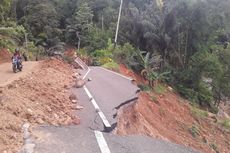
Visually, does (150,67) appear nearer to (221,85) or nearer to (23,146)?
(221,85)

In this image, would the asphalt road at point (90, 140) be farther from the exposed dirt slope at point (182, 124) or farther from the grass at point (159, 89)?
the grass at point (159, 89)

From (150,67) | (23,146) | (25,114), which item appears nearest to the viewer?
(23,146)

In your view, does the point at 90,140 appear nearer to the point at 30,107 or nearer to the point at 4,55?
the point at 30,107

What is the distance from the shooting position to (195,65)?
3225cm

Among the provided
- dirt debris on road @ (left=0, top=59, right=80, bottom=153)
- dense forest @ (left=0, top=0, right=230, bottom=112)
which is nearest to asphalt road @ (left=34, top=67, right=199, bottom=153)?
dirt debris on road @ (left=0, top=59, right=80, bottom=153)

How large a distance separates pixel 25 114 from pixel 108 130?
181cm

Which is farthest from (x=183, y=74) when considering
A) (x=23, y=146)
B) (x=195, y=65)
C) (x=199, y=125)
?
(x=23, y=146)

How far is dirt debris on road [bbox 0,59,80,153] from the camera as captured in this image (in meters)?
6.47

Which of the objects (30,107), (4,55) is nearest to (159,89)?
(4,55)

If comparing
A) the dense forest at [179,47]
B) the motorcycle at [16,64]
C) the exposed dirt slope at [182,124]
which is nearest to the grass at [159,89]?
the dense forest at [179,47]

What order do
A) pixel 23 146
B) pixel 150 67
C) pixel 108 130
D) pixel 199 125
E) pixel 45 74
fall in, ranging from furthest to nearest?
pixel 150 67 → pixel 199 125 → pixel 45 74 → pixel 108 130 → pixel 23 146

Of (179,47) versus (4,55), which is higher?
(4,55)

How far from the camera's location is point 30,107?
793cm

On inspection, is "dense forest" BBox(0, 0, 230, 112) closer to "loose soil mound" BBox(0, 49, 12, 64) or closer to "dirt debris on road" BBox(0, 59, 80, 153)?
"loose soil mound" BBox(0, 49, 12, 64)
